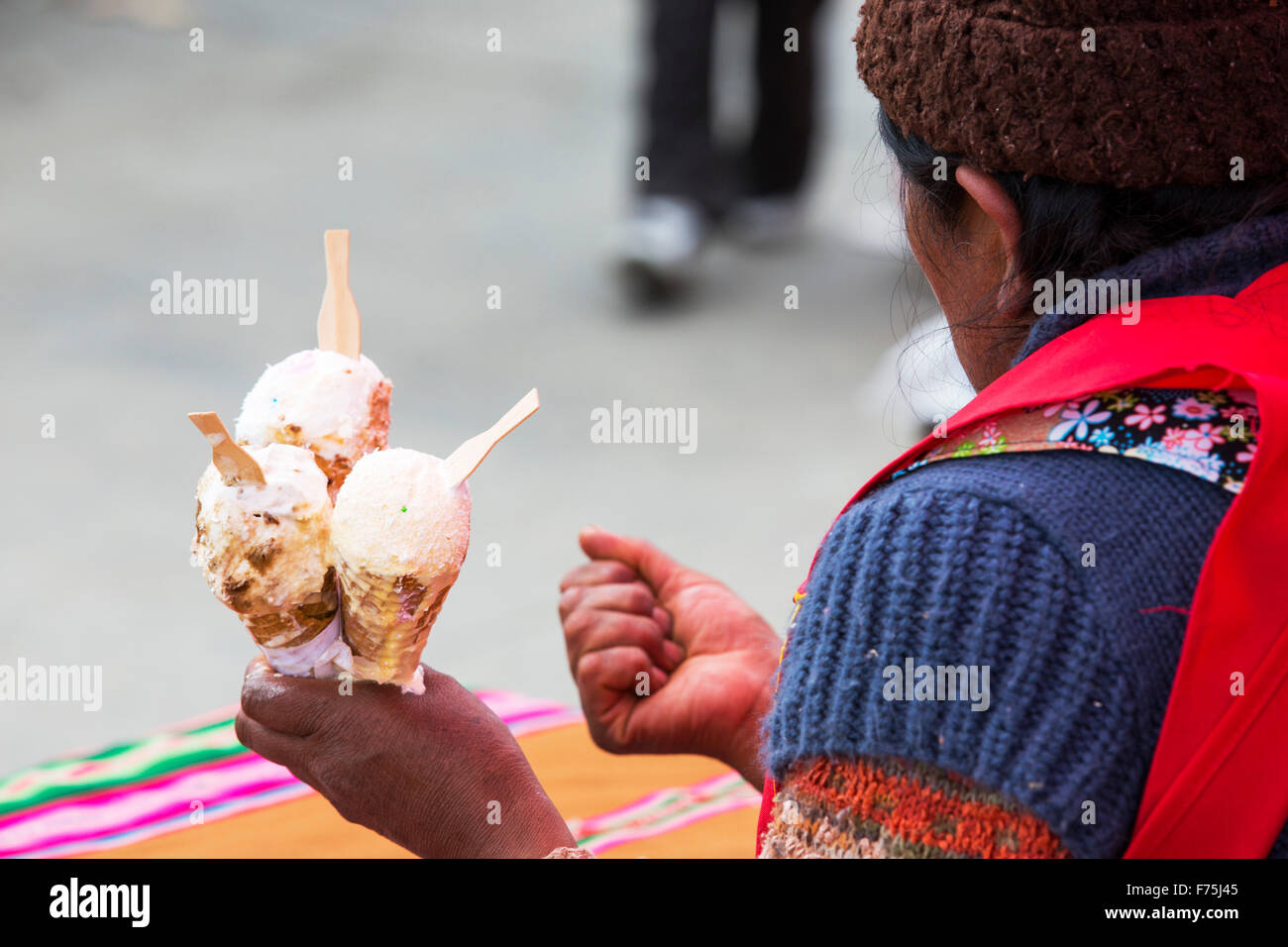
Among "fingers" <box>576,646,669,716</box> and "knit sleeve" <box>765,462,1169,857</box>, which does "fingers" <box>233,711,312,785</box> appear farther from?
"knit sleeve" <box>765,462,1169,857</box>

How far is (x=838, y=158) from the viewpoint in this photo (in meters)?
6.54

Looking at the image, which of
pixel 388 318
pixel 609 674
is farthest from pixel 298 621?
pixel 388 318

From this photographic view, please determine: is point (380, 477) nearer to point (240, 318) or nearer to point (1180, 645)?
point (1180, 645)

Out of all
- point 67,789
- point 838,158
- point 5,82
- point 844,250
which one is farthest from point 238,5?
point 67,789

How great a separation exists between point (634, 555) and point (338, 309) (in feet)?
1.91

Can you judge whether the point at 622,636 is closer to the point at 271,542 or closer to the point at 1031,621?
the point at 271,542

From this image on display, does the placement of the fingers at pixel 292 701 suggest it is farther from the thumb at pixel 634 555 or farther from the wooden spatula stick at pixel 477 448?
the thumb at pixel 634 555

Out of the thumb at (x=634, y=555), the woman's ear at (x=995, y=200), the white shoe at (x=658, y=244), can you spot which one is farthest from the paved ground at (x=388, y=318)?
the woman's ear at (x=995, y=200)

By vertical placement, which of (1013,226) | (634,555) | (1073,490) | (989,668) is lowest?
(634,555)

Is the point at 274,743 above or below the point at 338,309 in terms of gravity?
below

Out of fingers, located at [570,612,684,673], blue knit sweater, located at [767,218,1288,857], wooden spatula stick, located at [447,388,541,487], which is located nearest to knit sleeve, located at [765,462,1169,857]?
blue knit sweater, located at [767,218,1288,857]

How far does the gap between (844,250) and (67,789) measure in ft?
14.4

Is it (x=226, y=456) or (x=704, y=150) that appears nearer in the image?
(x=226, y=456)

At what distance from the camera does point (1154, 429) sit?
934 millimetres
